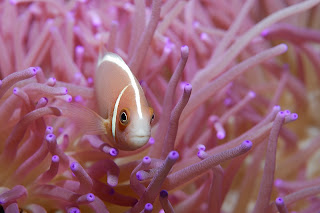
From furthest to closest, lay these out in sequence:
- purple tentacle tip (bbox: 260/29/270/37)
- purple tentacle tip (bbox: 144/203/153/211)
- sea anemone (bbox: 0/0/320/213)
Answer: purple tentacle tip (bbox: 260/29/270/37) < sea anemone (bbox: 0/0/320/213) < purple tentacle tip (bbox: 144/203/153/211)

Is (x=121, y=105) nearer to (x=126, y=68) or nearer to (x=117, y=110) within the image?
(x=117, y=110)

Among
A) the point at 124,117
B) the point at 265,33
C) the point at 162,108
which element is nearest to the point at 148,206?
the point at 124,117

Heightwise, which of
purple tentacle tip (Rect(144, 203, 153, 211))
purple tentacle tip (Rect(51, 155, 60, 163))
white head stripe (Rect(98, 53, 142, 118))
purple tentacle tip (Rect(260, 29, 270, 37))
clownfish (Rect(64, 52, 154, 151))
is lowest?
purple tentacle tip (Rect(51, 155, 60, 163))

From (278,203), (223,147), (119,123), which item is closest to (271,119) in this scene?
(223,147)

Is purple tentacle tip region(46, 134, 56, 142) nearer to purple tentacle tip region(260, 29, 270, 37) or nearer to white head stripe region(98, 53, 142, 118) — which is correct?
white head stripe region(98, 53, 142, 118)

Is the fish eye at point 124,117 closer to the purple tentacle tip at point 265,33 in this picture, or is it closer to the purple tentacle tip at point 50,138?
the purple tentacle tip at point 50,138

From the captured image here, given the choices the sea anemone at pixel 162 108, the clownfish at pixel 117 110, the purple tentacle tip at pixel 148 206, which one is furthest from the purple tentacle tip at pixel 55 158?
the purple tentacle tip at pixel 148 206

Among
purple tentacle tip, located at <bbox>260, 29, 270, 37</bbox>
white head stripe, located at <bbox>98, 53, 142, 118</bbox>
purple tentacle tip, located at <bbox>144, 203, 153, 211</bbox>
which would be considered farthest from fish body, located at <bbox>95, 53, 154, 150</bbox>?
purple tentacle tip, located at <bbox>260, 29, 270, 37</bbox>
